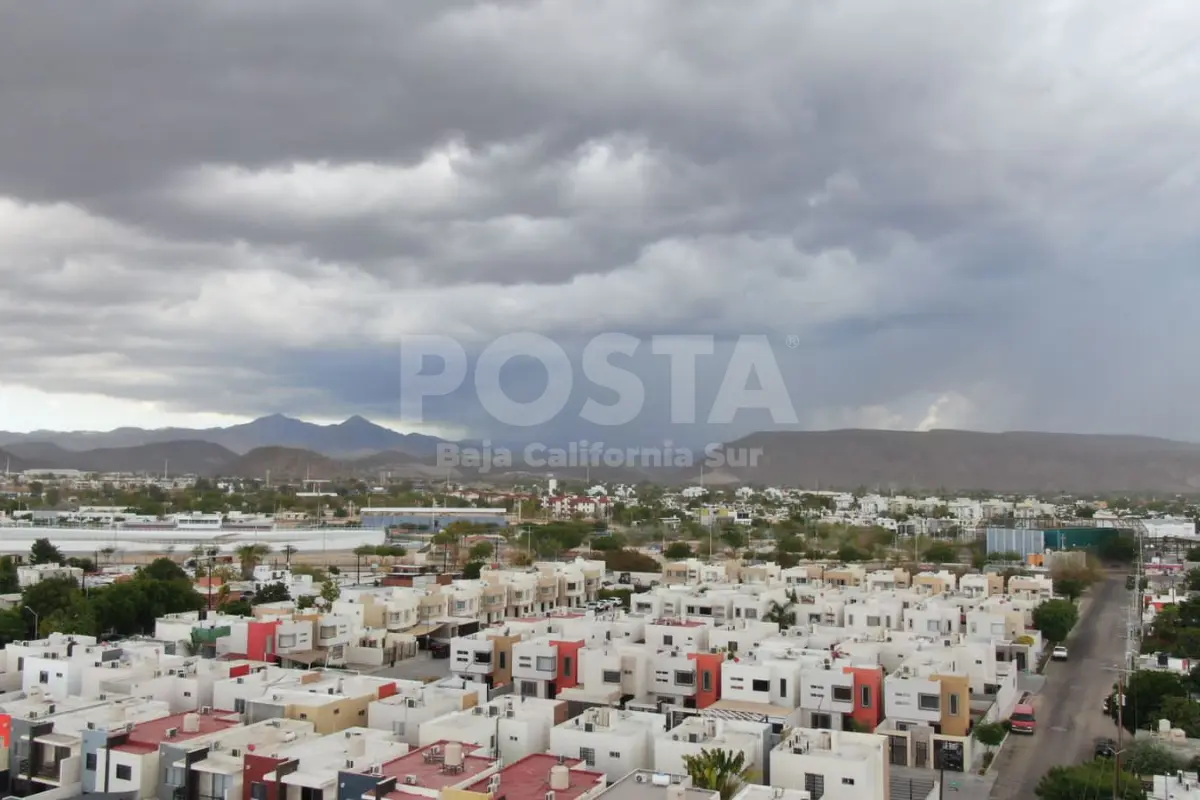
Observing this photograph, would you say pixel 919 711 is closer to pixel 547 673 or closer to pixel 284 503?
pixel 547 673

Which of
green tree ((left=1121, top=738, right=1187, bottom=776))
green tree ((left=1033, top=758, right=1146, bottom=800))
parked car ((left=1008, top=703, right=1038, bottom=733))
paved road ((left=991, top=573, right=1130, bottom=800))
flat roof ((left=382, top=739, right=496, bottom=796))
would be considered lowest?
paved road ((left=991, top=573, right=1130, bottom=800))

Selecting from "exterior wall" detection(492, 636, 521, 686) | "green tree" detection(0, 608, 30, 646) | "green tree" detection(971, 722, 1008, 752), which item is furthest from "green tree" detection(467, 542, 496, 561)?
"green tree" detection(971, 722, 1008, 752)

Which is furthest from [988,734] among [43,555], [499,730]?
[43,555]

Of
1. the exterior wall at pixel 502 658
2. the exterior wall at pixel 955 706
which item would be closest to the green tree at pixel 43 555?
the exterior wall at pixel 502 658

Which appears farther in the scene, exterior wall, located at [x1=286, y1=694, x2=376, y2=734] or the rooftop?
exterior wall, located at [x1=286, y1=694, x2=376, y2=734]

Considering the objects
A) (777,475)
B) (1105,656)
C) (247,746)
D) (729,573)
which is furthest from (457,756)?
(777,475)

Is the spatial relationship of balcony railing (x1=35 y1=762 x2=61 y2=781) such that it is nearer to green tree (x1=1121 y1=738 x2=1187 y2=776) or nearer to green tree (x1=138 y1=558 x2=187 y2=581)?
green tree (x1=1121 y1=738 x2=1187 y2=776)
